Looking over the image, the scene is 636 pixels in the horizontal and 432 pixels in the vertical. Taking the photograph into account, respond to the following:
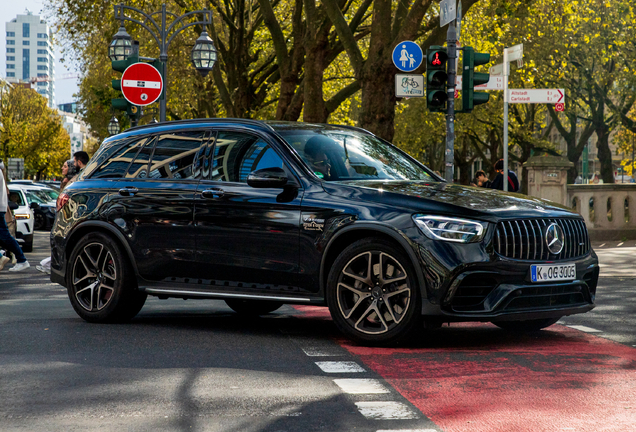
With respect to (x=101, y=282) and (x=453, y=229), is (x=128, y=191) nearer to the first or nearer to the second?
(x=101, y=282)

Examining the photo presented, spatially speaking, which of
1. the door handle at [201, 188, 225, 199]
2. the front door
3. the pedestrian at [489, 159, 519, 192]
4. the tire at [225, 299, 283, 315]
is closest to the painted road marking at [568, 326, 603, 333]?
the front door

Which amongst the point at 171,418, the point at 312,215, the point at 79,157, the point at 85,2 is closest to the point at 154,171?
the point at 312,215

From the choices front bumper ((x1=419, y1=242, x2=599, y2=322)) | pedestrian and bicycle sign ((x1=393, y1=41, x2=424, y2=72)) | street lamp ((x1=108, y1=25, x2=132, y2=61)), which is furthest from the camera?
street lamp ((x1=108, y1=25, x2=132, y2=61))

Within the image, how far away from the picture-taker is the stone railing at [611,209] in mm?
23281

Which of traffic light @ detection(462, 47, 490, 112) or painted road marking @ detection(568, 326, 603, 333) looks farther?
traffic light @ detection(462, 47, 490, 112)

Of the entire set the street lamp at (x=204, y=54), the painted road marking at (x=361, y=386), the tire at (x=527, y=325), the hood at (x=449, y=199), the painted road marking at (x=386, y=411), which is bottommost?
the tire at (x=527, y=325)

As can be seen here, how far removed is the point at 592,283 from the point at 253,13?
29.1 metres

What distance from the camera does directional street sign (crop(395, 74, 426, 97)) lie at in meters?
14.7

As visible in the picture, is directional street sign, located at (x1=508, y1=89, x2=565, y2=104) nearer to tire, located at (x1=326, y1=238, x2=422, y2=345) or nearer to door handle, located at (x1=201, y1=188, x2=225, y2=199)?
door handle, located at (x1=201, y1=188, x2=225, y2=199)

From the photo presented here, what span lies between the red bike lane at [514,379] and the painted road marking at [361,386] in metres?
0.09

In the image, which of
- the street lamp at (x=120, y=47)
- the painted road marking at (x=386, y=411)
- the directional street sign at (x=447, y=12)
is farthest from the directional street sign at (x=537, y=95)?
the painted road marking at (x=386, y=411)

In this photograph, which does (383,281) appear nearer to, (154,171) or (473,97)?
(154,171)

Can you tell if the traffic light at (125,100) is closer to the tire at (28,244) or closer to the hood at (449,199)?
the tire at (28,244)

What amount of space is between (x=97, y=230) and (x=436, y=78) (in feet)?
21.8
